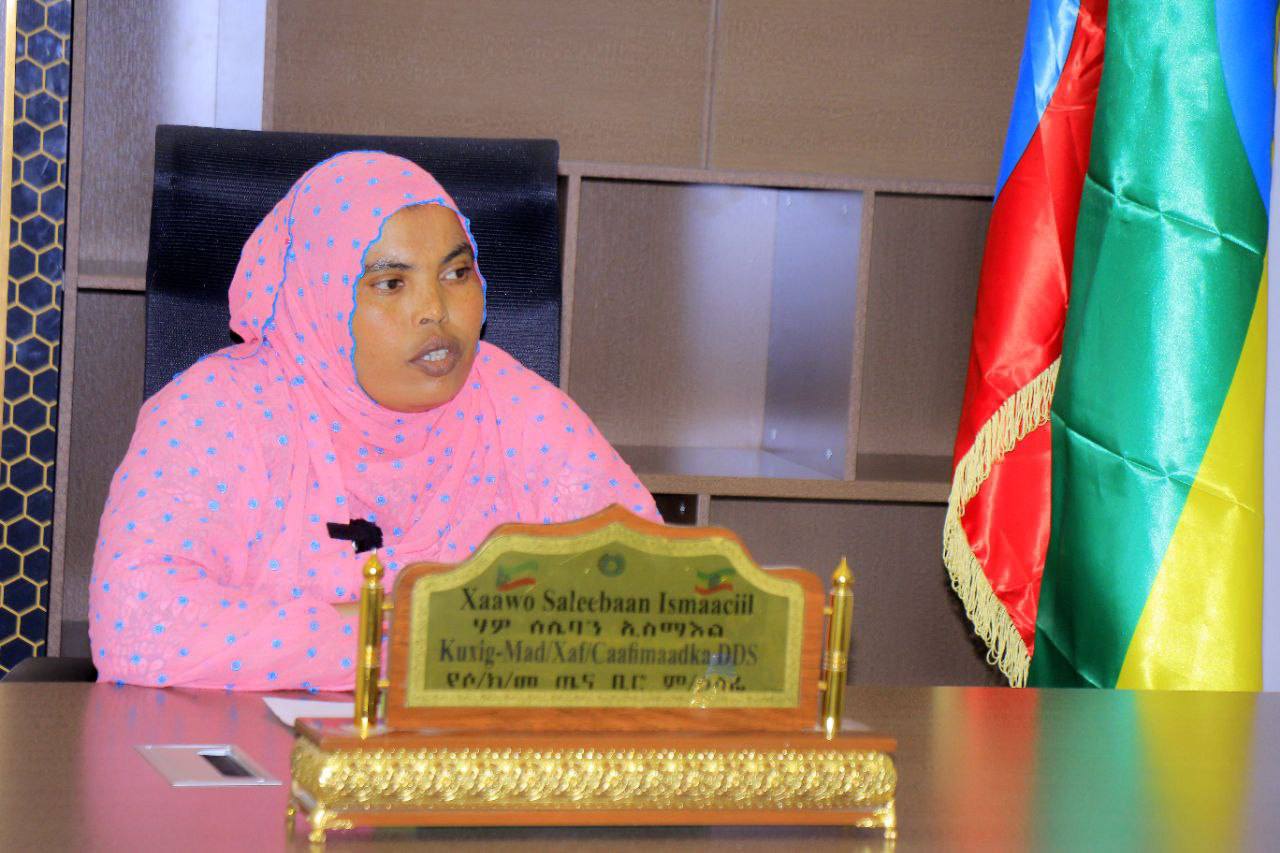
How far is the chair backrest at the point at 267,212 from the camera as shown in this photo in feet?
→ 6.75

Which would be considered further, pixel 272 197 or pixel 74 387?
pixel 74 387

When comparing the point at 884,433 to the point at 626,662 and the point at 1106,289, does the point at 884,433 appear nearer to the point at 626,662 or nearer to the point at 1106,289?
the point at 1106,289

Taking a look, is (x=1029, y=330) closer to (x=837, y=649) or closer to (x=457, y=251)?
(x=457, y=251)

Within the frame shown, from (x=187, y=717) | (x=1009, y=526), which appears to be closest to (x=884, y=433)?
(x=1009, y=526)

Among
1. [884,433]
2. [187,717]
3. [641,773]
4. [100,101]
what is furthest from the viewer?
[884,433]

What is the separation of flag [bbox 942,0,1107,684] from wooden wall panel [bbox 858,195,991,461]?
65 cm

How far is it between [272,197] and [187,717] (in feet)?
3.53

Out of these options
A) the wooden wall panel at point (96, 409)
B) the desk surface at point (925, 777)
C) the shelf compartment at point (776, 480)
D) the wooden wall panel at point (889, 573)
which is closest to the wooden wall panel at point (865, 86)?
the shelf compartment at point (776, 480)

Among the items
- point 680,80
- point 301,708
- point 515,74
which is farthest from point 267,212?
point 301,708

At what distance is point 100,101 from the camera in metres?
2.84

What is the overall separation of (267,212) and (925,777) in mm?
1340

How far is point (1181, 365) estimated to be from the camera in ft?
7.09

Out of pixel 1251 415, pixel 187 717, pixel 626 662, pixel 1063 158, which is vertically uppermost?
pixel 1063 158

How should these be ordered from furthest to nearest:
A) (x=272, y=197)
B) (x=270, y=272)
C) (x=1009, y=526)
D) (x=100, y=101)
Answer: (x=100, y=101) → (x=1009, y=526) → (x=272, y=197) → (x=270, y=272)
